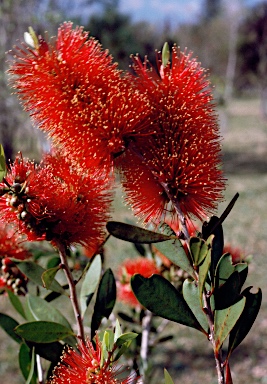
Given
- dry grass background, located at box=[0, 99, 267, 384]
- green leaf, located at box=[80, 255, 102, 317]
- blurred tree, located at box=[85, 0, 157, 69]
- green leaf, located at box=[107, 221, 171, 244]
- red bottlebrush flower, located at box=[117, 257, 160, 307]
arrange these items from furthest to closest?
blurred tree, located at box=[85, 0, 157, 69] < dry grass background, located at box=[0, 99, 267, 384] < red bottlebrush flower, located at box=[117, 257, 160, 307] < green leaf, located at box=[80, 255, 102, 317] < green leaf, located at box=[107, 221, 171, 244]

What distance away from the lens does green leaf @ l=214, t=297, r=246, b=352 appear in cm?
55

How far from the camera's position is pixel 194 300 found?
0.60 metres

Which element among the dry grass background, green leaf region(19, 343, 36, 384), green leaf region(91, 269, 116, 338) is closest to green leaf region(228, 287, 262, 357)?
green leaf region(91, 269, 116, 338)

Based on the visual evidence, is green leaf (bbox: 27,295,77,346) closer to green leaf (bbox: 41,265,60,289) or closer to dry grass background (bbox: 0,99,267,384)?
green leaf (bbox: 41,265,60,289)

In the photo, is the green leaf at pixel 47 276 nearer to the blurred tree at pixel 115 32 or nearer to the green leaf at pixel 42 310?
the green leaf at pixel 42 310

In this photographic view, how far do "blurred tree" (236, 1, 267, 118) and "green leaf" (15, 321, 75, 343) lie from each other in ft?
52.7

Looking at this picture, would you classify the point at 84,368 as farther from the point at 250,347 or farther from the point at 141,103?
the point at 250,347

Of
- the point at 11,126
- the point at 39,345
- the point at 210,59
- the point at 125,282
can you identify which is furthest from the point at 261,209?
the point at 210,59

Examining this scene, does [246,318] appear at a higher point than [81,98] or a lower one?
lower

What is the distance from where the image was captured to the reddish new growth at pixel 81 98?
572mm

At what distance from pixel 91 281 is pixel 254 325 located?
3553 mm

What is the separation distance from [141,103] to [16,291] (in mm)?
386

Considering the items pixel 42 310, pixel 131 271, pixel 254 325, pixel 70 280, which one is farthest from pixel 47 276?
pixel 254 325

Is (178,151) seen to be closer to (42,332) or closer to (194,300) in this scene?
(194,300)
